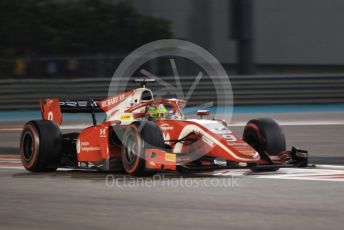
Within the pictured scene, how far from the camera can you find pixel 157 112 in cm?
1103

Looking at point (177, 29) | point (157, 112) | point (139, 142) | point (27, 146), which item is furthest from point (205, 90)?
point (139, 142)

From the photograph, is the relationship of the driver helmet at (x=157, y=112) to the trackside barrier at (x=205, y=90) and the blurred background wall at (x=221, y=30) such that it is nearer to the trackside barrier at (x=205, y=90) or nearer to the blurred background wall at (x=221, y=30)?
the trackside barrier at (x=205, y=90)

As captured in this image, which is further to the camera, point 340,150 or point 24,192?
point 340,150

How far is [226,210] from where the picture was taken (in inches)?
318

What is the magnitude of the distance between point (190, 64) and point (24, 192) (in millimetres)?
16910

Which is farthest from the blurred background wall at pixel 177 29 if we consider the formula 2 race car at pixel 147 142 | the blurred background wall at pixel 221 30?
the formula 2 race car at pixel 147 142

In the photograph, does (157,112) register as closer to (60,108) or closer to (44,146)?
(44,146)

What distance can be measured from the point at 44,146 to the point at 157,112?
60.0 inches

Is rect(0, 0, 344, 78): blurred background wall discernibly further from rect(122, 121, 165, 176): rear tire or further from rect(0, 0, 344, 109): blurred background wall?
rect(122, 121, 165, 176): rear tire

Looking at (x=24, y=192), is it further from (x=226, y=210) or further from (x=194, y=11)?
(x=194, y=11)

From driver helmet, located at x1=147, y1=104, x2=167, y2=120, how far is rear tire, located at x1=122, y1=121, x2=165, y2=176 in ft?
2.01

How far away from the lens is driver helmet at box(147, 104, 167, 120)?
11.0 meters

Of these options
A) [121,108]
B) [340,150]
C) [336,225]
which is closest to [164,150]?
[121,108]

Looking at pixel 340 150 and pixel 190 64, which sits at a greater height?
pixel 190 64
